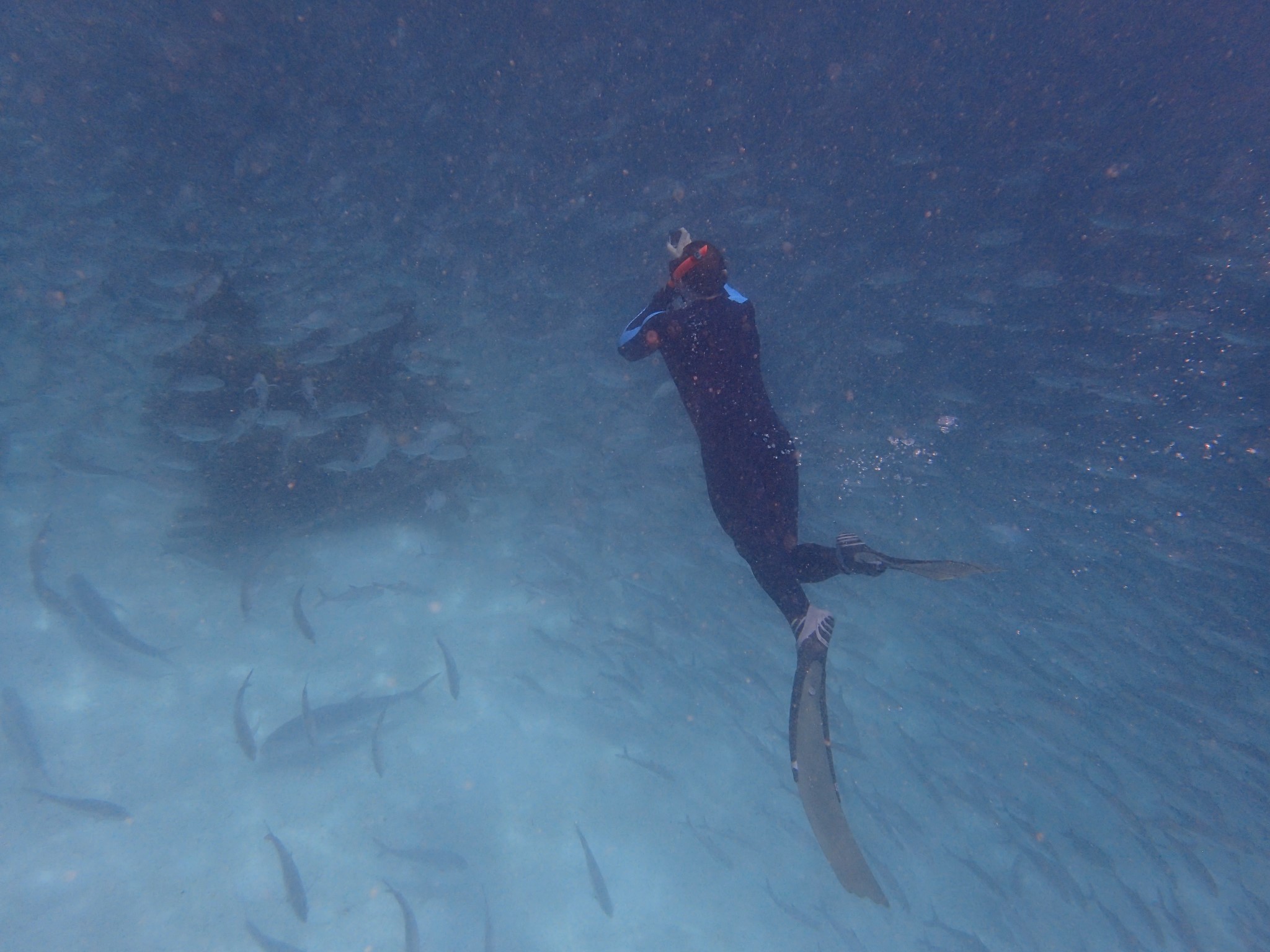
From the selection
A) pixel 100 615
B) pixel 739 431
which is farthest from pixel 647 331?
pixel 100 615

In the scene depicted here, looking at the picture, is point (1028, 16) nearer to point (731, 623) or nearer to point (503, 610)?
point (731, 623)

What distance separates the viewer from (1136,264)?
7.74 meters

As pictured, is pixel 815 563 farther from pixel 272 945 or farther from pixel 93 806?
pixel 93 806

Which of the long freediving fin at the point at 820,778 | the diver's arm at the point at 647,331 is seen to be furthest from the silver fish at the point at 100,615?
the long freediving fin at the point at 820,778

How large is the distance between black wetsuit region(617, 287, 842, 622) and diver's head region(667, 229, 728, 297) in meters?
0.18

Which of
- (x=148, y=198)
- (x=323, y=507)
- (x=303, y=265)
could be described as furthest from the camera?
(x=323, y=507)

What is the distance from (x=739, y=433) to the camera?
4438 millimetres

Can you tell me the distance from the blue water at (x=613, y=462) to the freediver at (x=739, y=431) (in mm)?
4441

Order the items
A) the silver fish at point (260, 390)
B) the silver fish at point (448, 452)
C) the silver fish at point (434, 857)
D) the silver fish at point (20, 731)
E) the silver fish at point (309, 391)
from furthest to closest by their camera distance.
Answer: the silver fish at point (20, 731), the silver fish at point (434, 857), the silver fish at point (309, 391), the silver fish at point (260, 390), the silver fish at point (448, 452)

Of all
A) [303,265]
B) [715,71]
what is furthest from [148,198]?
[715,71]

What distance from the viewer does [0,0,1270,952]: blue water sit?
7453 mm

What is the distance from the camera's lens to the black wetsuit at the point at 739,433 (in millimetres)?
4211

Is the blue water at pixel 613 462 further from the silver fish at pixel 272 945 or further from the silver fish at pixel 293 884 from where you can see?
the silver fish at pixel 293 884

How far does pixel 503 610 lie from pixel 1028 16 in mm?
16673
